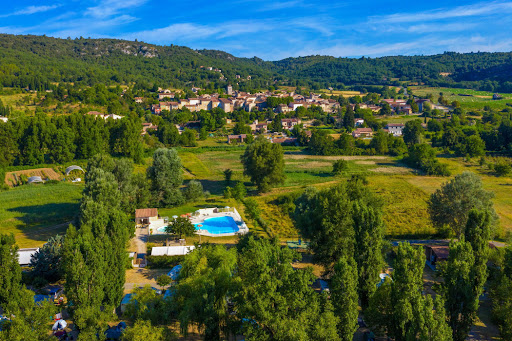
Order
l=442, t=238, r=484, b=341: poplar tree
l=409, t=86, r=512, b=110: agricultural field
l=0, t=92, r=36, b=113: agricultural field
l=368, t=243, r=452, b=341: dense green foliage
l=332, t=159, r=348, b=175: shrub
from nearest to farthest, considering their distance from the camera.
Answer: l=368, t=243, r=452, b=341: dense green foliage < l=442, t=238, r=484, b=341: poplar tree < l=332, t=159, r=348, b=175: shrub < l=0, t=92, r=36, b=113: agricultural field < l=409, t=86, r=512, b=110: agricultural field

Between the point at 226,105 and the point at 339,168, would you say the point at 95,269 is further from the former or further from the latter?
the point at 226,105

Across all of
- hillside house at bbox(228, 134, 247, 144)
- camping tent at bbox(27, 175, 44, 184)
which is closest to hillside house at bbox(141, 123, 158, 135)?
hillside house at bbox(228, 134, 247, 144)

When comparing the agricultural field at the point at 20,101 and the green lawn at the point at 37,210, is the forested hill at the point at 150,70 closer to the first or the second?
the agricultural field at the point at 20,101

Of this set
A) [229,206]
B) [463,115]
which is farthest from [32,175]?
[463,115]

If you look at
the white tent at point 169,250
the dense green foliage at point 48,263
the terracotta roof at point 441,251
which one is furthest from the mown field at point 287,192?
the white tent at point 169,250

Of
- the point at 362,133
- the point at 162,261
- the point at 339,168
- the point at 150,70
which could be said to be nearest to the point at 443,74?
the point at 362,133

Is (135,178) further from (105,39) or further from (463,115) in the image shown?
(105,39)

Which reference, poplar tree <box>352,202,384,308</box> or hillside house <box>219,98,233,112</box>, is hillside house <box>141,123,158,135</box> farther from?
poplar tree <box>352,202,384,308</box>
